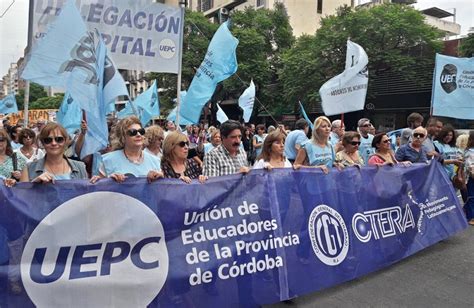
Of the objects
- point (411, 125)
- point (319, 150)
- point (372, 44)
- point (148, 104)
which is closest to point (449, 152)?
point (411, 125)

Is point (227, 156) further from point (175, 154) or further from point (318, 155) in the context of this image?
point (318, 155)

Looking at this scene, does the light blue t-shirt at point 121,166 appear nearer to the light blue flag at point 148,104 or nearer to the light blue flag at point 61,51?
the light blue flag at point 61,51

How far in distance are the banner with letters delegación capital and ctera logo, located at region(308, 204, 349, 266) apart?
0.01 meters

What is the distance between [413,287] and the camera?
4105 mm

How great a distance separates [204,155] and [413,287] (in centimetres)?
250

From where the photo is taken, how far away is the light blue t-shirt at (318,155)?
486cm

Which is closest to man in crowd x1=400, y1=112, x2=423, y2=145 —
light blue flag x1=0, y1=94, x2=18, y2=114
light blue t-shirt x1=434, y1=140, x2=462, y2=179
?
light blue t-shirt x1=434, y1=140, x2=462, y2=179

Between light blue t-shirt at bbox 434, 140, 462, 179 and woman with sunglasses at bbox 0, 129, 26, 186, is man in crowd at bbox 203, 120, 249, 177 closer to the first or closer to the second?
woman with sunglasses at bbox 0, 129, 26, 186

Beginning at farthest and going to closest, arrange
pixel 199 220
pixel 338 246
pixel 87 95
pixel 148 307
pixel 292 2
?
pixel 292 2, pixel 87 95, pixel 338 246, pixel 199 220, pixel 148 307

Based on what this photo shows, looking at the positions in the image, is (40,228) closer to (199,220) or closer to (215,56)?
(199,220)

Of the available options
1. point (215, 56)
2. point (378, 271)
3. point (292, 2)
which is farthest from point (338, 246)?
point (292, 2)

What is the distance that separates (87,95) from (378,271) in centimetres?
339

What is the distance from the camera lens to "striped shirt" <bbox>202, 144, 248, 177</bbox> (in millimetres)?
4004

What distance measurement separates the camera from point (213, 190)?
11.5 feet
